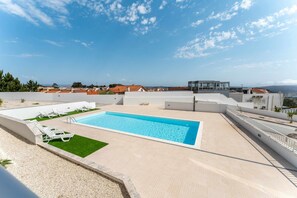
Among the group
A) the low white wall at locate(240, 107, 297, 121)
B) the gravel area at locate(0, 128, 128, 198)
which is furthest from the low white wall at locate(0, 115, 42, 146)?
the low white wall at locate(240, 107, 297, 121)

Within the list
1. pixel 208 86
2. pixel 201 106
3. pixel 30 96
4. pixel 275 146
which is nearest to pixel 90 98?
pixel 30 96

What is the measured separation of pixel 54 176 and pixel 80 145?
2.47 metres

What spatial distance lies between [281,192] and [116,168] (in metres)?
4.78

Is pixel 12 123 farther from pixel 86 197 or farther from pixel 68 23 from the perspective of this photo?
pixel 68 23

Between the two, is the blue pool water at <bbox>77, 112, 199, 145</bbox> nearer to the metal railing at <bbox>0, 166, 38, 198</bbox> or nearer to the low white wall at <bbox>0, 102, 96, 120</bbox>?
the low white wall at <bbox>0, 102, 96, 120</bbox>

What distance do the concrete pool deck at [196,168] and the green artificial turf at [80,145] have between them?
0.41m

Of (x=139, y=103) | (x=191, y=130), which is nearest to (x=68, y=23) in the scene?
(x=139, y=103)

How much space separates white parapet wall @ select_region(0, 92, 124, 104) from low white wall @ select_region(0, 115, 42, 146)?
44.5 feet

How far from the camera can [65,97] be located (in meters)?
22.4

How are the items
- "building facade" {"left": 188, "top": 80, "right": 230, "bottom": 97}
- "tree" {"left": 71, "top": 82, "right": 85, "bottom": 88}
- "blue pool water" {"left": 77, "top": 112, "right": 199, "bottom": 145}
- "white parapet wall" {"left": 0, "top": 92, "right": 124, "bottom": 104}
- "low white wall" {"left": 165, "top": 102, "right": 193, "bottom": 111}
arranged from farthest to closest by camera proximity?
"tree" {"left": 71, "top": 82, "right": 85, "bottom": 88} → "building facade" {"left": 188, "top": 80, "right": 230, "bottom": 97} → "white parapet wall" {"left": 0, "top": 92, "right": 124, "bottom": 104} → "low white wall" {"left": 165, "top": 102, "right": 193, "bottom": 111} → "blue pool water" {"left": 77, "top": 112, "right": 199, "bottom": 145}

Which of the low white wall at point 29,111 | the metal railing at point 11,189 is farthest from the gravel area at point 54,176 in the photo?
the low white wall at point 29,111

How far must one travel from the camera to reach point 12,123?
771 centimetres

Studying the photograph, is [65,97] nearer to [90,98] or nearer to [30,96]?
[90,98]

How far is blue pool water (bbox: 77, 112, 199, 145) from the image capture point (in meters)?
9.38
